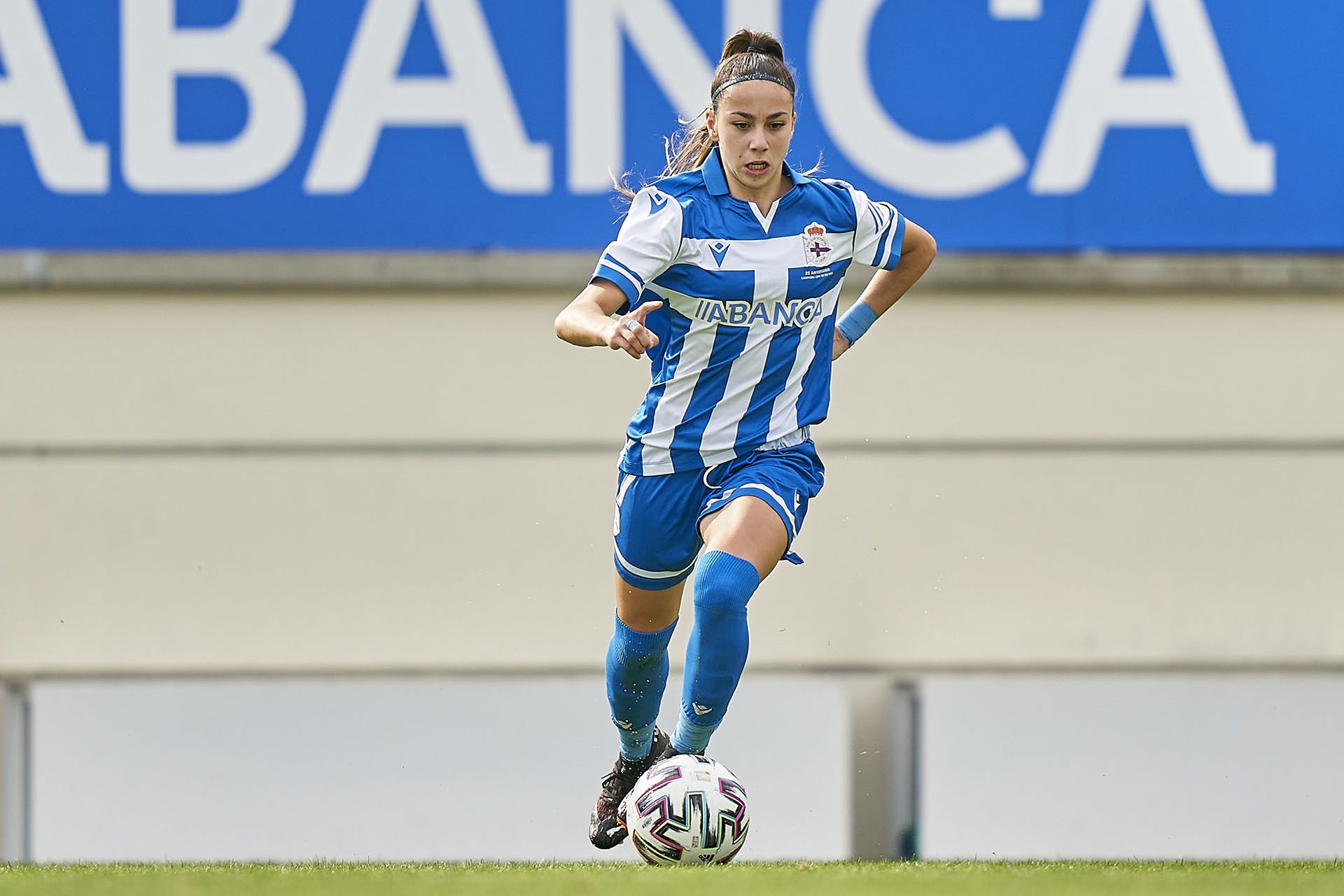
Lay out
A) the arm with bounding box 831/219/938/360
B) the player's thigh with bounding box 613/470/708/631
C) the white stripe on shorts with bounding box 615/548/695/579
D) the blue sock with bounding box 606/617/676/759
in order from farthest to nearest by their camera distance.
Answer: the arm with bounding box 831/219/938/360 < the blue sock with bounding box 606/617/676/759 < the white stripe on shorts with bounding box 615/548/695/579 < the player's thigh with bounding box 613/470/708/631

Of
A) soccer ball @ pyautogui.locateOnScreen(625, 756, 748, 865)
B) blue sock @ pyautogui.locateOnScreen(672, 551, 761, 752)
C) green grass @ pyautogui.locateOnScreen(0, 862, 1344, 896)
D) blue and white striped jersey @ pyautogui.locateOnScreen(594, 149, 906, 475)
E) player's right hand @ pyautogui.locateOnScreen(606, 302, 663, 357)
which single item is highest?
blue and white striped jersey @ pyautogui.locateOnScreen(594, 149, 906, 475)

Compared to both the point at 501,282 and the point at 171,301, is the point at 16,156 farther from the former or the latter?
the point at 501,282

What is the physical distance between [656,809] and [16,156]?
14.9ft

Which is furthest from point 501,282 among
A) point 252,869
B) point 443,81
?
point 252,869

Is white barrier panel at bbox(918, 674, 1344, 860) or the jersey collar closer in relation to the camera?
the jersey collar

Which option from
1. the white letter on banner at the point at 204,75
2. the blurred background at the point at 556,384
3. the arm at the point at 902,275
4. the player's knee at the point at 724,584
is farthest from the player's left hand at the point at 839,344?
the white letter on banner at the point at 204,75

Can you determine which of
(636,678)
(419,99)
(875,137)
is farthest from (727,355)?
(419,99)

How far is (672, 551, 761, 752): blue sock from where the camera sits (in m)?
4.00

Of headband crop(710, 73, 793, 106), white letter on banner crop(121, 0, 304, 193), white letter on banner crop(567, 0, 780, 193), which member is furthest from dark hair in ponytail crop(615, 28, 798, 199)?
white letter on banner crop(121, 0, 304, 193)

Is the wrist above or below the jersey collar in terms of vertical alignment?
below

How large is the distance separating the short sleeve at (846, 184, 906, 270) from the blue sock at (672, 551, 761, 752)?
101cm

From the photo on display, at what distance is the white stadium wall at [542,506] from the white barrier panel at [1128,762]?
0.06 metres

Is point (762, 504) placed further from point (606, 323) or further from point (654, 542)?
point (606, 323)

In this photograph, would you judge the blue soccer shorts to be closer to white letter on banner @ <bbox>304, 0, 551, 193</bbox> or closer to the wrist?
the wrist
